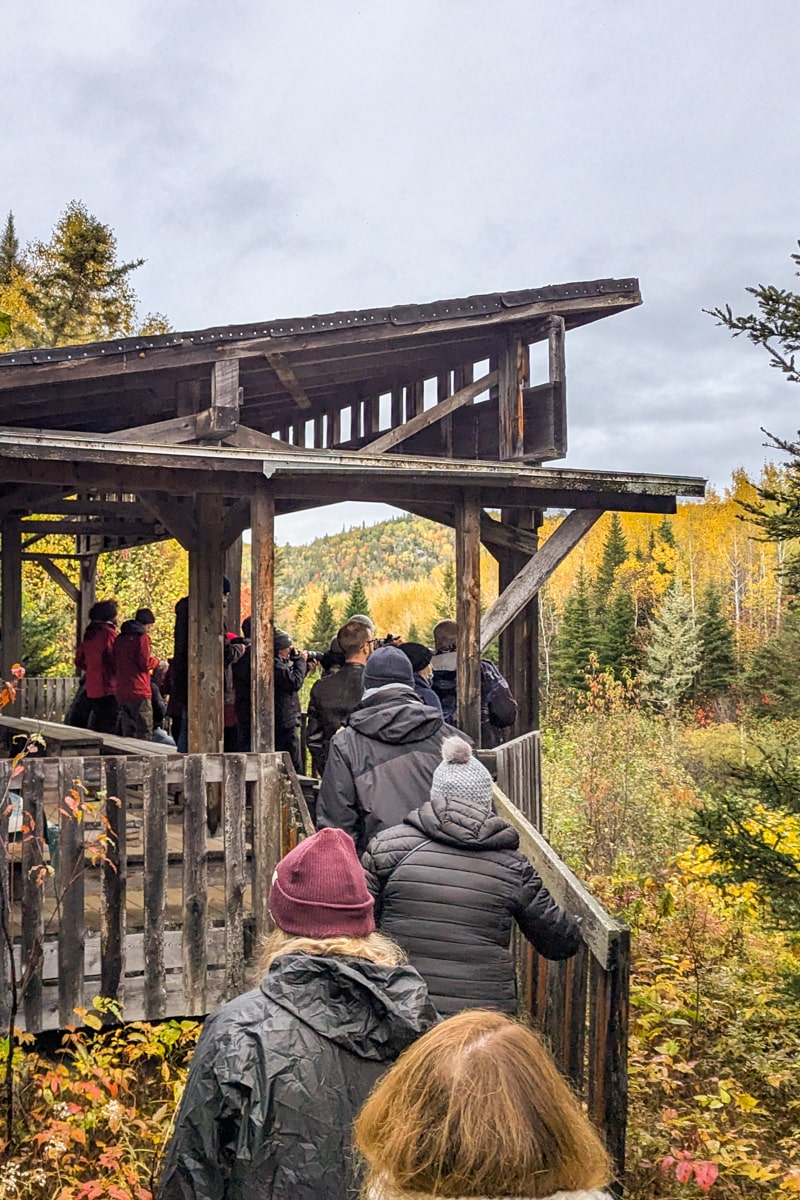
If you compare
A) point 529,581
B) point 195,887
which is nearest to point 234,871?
point 195,887

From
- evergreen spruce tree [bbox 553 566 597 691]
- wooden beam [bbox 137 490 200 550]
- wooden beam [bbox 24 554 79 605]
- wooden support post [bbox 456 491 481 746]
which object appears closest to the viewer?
wooden support post [bbox 456 491 481 746]

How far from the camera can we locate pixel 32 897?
193 inches

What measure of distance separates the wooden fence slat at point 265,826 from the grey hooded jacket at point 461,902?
2132mm

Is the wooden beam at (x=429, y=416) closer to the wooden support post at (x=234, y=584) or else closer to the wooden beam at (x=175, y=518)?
the wooden beam at (x=175, y=518)

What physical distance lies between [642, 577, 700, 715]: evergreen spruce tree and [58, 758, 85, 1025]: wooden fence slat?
1297 inches

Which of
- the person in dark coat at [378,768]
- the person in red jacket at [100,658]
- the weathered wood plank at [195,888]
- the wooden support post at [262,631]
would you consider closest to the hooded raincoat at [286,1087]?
the person in dark coat at [378,768]

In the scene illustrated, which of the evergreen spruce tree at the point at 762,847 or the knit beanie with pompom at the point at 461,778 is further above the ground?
the knit beanie with pompom at the point at 461,778

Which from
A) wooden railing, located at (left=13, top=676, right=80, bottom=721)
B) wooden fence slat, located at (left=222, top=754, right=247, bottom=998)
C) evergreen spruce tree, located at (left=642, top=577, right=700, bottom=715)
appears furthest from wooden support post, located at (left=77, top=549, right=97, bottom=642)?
evergreen spruce tree, located at (left=642, top=577, right=700, bottom=715)

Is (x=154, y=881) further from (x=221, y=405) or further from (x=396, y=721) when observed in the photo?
(x=221, y=405)

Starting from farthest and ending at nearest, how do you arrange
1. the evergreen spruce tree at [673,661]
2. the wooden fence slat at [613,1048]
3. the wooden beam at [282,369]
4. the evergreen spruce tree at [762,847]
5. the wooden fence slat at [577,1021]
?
the evergreen spruce tree at [673,661] → the wooden beam at [282,369] → the evergreen spruce tree at [762,847] → the wooden fence slat at [577,1021] → the wooden fence slat at [613,1048]

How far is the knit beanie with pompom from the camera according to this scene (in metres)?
3.51

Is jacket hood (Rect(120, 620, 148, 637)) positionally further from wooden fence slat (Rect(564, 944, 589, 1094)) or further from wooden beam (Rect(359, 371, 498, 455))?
wooden fence slat (Rect(564, 944, 589, 1094))

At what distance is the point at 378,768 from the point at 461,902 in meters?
1.22

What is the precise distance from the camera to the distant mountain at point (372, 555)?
Result: 125 meters
